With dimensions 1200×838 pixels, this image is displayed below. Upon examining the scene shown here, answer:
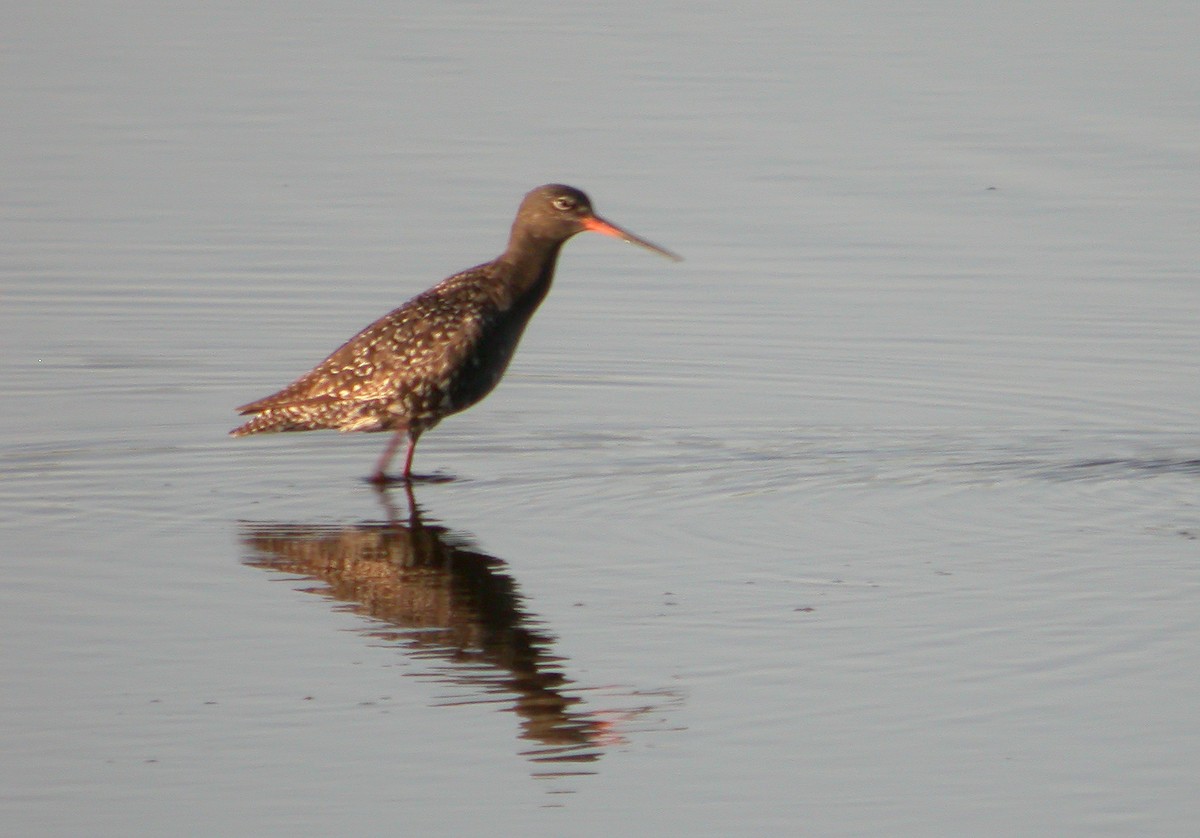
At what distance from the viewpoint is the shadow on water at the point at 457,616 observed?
299 inches

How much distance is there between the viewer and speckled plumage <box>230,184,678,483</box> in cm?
1131

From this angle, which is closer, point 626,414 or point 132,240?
point 626,414

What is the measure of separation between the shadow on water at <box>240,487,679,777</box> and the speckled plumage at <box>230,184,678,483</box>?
581 millimetres

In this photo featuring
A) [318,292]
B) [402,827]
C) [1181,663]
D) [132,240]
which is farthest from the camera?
[132,240]

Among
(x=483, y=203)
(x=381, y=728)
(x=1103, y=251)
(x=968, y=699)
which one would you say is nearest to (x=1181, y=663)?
(x=968, y=699)

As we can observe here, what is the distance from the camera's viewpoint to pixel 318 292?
14664 mm

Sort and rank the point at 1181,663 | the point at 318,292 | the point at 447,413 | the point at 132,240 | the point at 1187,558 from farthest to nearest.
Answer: the point at 132,240
the point at 318,292
the point at 447,413
the point at 1187,558
the point at 1181,663

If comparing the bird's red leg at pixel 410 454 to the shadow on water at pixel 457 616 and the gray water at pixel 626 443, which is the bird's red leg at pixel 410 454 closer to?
the gray water at pixel 626 443

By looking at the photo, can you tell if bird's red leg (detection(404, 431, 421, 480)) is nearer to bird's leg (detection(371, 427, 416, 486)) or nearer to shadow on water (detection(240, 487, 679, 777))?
bird's leg (detection(371, 427, 416, 486))

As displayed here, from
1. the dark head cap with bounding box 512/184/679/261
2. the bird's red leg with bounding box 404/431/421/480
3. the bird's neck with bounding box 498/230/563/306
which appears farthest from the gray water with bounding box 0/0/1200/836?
the dark head cap with bounding box 512/184/679/261

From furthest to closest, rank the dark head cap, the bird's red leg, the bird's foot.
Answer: the dark head cap → the bird's red leg → the bird's foot

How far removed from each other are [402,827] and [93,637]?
216 cm

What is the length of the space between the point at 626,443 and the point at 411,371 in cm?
113

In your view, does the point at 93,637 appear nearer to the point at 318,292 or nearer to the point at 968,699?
the point at 968,699
